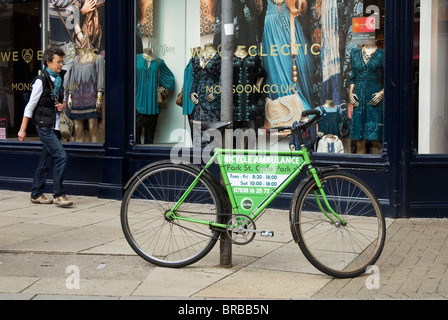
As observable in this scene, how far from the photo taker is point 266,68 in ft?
29.5

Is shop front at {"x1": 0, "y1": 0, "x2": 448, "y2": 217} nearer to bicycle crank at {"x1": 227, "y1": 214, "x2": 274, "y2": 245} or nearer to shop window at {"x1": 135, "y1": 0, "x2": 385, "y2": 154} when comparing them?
shop window at {"x1": 135, "y1": 0, "x2": 385, "y2": 154}

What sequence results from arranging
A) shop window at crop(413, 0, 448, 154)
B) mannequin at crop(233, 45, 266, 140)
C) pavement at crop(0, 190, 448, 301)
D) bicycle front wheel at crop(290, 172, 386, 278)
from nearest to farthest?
pavement at crop(0, 190, 448, 301), bicycle front wheel at crop(290, 172, 386, 278), shop window at crop(413, 0, 448, 154), mannequin at crop(233, 45, 266, 140)

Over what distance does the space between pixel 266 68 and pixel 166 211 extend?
4.03 metres

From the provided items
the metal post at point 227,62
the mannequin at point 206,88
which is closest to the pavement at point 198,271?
the metal post at point 227,62

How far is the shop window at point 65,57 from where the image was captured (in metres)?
9.74

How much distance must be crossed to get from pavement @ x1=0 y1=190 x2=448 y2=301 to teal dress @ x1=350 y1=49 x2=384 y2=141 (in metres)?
1.47

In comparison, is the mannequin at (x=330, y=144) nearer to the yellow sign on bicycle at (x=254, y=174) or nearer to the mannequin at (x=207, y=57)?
the mannequin at (x=207, y=57)

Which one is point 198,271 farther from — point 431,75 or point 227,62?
point 431,75

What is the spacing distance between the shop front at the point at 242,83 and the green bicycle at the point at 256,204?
2.19 meters

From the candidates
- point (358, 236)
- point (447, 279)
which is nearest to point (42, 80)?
point (358, 236)

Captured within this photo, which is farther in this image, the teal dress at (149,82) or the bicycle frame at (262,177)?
the teal dress at (149,82)

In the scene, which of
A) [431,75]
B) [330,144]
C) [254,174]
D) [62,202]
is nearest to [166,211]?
[254,174]

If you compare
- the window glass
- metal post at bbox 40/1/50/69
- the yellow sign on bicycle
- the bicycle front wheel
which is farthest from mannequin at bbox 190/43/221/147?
the bicycle front wheel

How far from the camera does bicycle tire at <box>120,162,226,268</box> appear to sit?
5.33 metres
